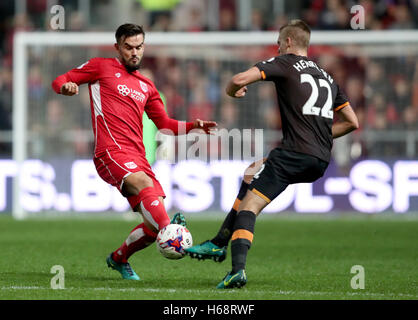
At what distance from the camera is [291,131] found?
283 inches

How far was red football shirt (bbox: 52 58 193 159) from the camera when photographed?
761 cm

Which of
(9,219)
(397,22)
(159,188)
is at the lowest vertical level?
(9,219)

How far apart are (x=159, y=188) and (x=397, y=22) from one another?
11.0 metres

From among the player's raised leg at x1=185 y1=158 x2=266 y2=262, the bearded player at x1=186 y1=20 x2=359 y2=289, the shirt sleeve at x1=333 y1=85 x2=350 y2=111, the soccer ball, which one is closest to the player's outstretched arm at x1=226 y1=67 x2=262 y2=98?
the bearded player at x1=186 y1=20 x2=359 y2=289

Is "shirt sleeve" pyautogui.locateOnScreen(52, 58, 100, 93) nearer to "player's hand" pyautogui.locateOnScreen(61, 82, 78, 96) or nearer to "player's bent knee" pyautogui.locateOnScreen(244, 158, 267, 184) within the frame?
"player's hand" pyautogui.locateOnScreen(61, 82, 78, 96)

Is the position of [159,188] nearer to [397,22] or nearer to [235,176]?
[235,176]

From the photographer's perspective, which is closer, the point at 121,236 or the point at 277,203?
the point at 121,236

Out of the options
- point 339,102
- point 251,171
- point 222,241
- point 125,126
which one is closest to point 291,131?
point 251,171

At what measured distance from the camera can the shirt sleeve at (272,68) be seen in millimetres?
6945

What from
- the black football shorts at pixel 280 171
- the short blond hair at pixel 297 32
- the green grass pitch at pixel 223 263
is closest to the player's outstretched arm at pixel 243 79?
the short blond hair at pixel 297 32

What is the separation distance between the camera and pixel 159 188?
24.7ft
